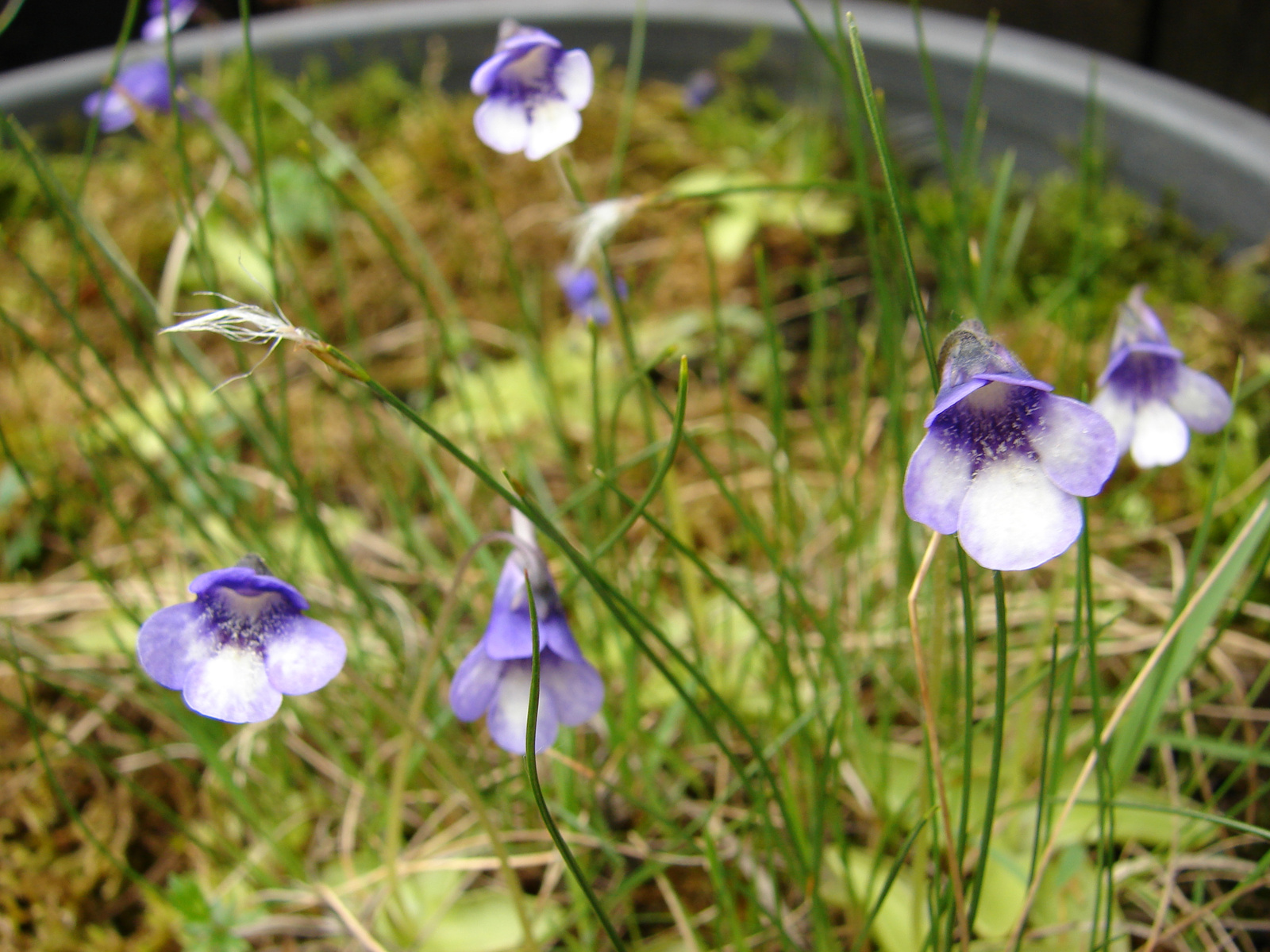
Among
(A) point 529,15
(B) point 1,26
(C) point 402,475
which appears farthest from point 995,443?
(A) point 529,15

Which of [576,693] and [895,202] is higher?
[895,202]

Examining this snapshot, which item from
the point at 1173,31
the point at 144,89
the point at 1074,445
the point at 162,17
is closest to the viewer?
the point at 1074,445

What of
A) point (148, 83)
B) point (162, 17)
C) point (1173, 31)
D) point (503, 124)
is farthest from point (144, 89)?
point (1173, 31)

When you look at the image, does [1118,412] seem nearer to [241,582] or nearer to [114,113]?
[241,582]

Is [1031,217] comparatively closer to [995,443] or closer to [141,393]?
[995,443]

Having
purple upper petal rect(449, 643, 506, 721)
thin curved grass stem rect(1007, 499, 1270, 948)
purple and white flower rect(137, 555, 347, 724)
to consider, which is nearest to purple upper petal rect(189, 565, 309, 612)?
purple and white flower rect(137, 555, 347, 724)

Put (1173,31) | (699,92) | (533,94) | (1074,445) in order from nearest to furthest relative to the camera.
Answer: (1074,445)
(533,94)
(1173,31)
(699,92)

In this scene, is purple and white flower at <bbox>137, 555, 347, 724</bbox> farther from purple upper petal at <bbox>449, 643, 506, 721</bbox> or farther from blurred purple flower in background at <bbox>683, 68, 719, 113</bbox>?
blurred purple flower in background at <bbox>683, 68, 719, 113</bbox>
